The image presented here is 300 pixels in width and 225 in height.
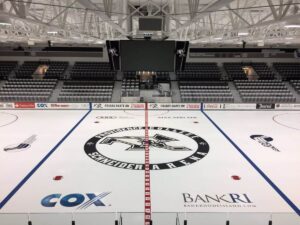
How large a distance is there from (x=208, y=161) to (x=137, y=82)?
1526 centimetres

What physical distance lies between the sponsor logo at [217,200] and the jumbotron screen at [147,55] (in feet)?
50.5

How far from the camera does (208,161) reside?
9.13m

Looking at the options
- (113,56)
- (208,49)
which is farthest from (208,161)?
(208,49)

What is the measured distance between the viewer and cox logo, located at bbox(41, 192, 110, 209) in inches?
251

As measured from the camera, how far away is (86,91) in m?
22.0

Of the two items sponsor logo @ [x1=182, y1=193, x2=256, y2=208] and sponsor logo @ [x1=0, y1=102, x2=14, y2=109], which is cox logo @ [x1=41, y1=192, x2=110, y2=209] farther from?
sponsor logo @ [x1=0, y1=102, x2=14, y2=109]

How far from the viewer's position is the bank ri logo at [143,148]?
8969 mm

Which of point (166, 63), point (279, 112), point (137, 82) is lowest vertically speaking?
point (279, 112)

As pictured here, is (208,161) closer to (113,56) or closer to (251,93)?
(251,93)

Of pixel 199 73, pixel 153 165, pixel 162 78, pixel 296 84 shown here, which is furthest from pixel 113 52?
pixel 296 84

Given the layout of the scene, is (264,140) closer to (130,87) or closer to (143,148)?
(143,148)

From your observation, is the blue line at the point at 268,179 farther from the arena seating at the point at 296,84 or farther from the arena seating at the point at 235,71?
the arena seating at the point at 296,84

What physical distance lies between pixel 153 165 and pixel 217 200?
269 centimetres

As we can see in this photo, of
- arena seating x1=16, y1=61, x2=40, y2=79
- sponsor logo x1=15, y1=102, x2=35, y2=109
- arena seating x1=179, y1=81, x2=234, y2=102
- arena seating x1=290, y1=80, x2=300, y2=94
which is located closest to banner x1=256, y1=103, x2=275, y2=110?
arena seating x1=179, y1=81, x2=234, y2=102
